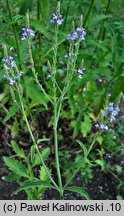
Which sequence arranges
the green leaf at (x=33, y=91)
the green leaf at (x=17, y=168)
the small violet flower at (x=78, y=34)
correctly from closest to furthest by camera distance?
the small violet flower at (x=78, y=34), the green leaf at (x=17, y=168), the green leaf at (x=33, y=91)

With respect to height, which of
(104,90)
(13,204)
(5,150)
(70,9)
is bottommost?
(13,204)

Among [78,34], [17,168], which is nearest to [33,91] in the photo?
[17,168]

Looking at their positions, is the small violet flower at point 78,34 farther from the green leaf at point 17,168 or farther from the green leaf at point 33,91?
the green leaf at point 17,168

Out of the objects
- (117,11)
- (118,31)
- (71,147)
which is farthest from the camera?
(71,147)

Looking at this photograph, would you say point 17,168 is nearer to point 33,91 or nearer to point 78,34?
point 33,91

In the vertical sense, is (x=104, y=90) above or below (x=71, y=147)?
above

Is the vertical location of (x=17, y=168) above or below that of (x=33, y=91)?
below

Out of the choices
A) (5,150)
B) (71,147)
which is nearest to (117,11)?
(71,147)

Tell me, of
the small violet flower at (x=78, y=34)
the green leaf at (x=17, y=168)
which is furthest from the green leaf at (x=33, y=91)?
the small violet flower at (x=78, y=34)

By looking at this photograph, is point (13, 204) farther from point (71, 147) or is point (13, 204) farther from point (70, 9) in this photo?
point (70, 9)

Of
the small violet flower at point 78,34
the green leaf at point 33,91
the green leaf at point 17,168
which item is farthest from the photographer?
the green leaf at point 33,91

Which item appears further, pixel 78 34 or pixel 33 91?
pixel 33 91
